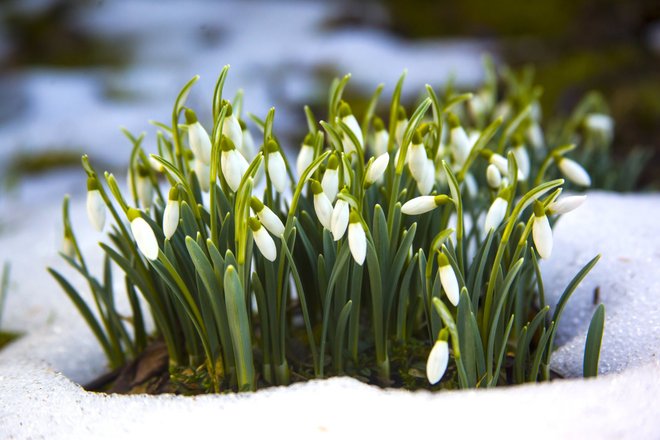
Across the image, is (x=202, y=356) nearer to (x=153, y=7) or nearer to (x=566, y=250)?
(x=566, y=250)

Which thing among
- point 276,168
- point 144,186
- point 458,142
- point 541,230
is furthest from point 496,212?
point 144,186

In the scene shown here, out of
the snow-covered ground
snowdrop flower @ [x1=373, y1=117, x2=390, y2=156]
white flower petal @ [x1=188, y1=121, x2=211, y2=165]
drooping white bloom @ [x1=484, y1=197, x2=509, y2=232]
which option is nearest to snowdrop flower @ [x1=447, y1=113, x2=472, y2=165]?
snowdrop flower @ [x1=373, y1=117, x2=390, y2=156]

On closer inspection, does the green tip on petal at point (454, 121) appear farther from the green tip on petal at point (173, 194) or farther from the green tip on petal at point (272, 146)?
the green tip on petal at point (173, 194)

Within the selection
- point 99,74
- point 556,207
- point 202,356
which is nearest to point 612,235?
point 556,207

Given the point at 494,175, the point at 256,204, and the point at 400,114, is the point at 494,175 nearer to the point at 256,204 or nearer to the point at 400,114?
the point at 400,114

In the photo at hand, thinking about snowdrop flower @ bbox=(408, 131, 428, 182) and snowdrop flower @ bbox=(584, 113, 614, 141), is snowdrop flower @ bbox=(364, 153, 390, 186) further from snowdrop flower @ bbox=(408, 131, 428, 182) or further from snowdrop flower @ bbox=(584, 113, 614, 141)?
snowdrop flower @ bbox=(584, 113, 614, 141)
